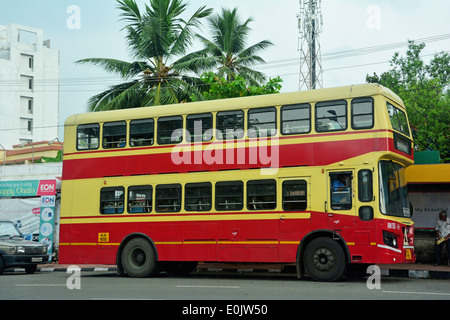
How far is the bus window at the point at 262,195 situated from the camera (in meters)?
14.0

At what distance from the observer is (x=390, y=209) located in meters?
13.1

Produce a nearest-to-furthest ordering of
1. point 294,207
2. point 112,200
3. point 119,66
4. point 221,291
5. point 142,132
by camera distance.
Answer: point 221,291, point 294,207, point 142,132, point 112,200, point 119,66

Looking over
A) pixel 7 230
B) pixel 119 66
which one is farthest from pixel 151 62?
pixel 7 230

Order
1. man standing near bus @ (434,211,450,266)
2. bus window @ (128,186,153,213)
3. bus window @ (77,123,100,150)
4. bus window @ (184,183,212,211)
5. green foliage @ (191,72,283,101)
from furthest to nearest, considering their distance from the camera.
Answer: green foliage @ (191,72,283,101)
man standing near bus @ (434,211,450,266)
bus window @ (77,123,100,150)
bus window @ (128,186,153,213)
bus window @ (184,183,212,211)

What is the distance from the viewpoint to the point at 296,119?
13.9m

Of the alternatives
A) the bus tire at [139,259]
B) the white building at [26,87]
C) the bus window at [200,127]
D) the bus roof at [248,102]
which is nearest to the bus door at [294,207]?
the bus roof at [248,102]

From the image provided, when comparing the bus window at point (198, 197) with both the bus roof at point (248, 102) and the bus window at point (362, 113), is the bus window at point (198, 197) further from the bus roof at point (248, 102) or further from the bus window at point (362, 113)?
the bus window at point (362, 113)

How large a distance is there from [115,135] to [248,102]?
3.97 m

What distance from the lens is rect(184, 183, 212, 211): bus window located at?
1478cm

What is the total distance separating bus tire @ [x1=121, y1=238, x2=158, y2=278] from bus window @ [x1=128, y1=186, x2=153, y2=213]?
79 cm

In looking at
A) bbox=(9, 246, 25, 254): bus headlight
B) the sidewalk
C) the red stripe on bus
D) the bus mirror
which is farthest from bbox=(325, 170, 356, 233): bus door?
bbox=(9, 246, 25, 254): bus headlight

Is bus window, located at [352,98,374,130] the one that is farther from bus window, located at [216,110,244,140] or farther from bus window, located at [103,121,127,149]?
bus window, located at [103,121,127,149]

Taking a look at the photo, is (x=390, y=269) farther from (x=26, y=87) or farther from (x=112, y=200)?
(x=26, y=87)
